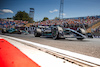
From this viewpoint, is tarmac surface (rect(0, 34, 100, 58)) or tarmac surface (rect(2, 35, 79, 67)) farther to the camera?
tarmac surface (rect(0, 34, 100, 58))

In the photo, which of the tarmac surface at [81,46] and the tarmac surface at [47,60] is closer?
the tarmac surface at [47,60]

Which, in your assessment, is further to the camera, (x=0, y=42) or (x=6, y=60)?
(x=0, y=42)

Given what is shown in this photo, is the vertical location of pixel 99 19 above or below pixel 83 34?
above

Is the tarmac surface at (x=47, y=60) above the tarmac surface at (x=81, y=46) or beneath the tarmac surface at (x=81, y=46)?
above

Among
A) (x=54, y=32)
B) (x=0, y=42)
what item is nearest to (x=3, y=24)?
(x=54, y=32)

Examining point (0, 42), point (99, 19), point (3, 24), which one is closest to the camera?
point (0, 42)

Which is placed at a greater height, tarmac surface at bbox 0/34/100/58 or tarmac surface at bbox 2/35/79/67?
tarmac surface at bbox 2/35/79/67

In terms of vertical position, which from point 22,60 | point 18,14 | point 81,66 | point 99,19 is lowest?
point 81,66

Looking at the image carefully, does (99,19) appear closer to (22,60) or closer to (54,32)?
(54,32)

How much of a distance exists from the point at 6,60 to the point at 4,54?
0.63ft

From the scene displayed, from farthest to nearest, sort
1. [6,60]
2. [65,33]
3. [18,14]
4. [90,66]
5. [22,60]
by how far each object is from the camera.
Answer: [18,14] → [65,33] → [90,66] → [22,60] → [6,60]

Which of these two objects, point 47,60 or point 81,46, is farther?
point 81,46

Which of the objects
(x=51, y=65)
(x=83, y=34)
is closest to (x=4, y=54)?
(x=51, y=65)

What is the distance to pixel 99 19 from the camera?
24.9m
